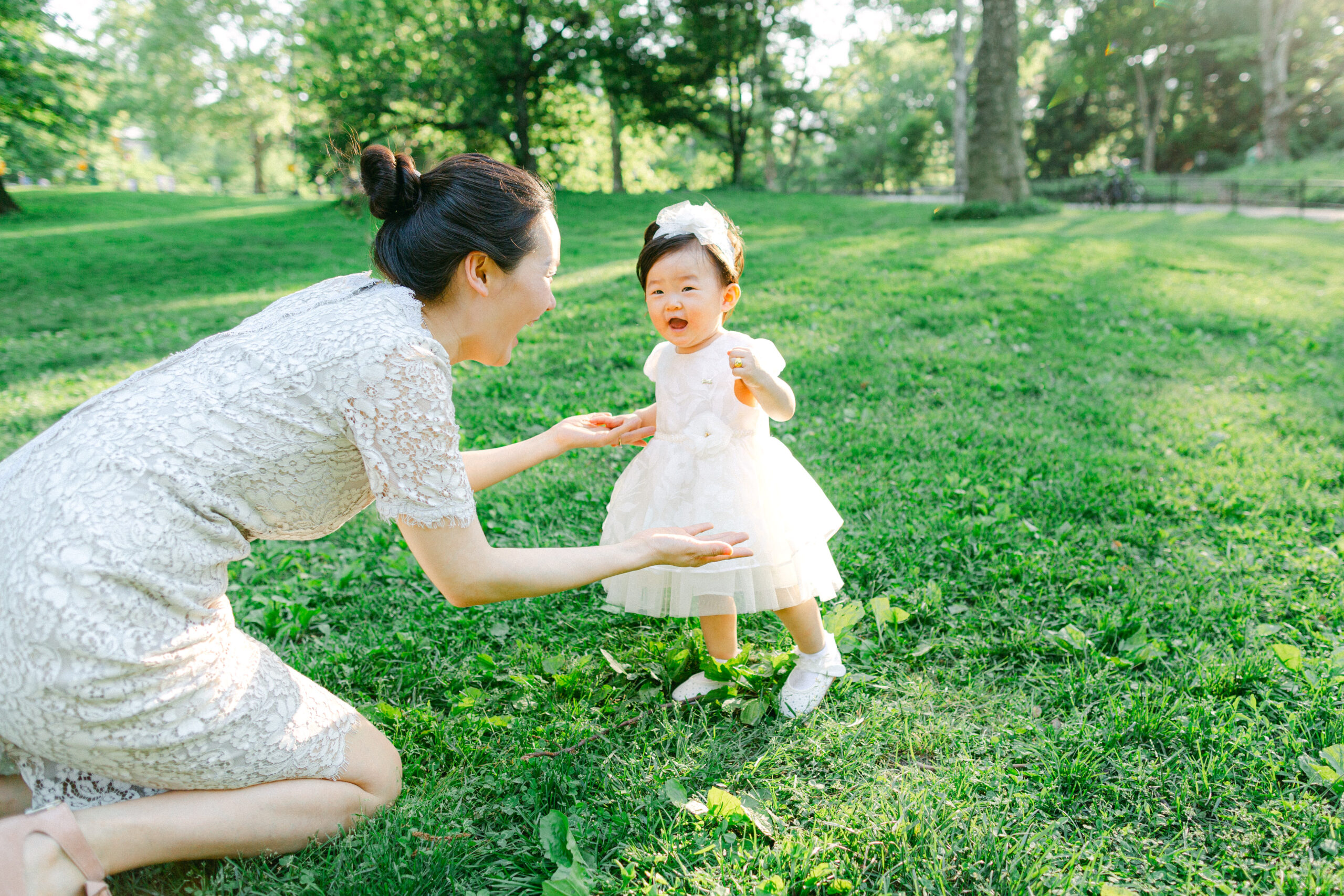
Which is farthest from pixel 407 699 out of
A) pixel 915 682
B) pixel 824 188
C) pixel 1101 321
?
pixel 824 188

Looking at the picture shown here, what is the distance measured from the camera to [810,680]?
2506 mm

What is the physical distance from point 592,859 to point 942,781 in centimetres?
96

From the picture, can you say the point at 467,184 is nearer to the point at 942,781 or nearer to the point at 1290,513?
the point at 942,781

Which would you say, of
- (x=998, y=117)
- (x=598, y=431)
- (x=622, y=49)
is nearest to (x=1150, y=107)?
(x=622, y=49)

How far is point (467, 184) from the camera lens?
188 centimetres

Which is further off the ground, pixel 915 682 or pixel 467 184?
pixel 467 184

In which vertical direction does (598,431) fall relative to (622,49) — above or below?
below

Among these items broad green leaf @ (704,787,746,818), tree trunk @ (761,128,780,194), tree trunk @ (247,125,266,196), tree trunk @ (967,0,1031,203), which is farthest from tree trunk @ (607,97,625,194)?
broad green leaf @ (704,787,746,818)

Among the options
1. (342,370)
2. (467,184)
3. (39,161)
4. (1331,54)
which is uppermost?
(1331,54)

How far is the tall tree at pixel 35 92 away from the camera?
8992 millimetres

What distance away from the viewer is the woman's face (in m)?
1.98

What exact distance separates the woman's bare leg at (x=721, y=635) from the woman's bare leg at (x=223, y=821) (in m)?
1.01

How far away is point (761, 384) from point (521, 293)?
707mm

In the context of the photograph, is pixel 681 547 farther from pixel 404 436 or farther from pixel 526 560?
pixel 404 436
